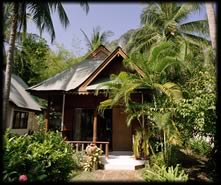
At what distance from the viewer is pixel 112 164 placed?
962 centimetres

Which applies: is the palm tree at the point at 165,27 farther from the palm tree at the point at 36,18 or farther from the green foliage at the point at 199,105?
the green foliage at the point at 199,105

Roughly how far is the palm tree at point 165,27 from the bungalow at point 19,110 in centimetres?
999

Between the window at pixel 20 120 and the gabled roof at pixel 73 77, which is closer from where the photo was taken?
the gabled roof at pixel 73 77

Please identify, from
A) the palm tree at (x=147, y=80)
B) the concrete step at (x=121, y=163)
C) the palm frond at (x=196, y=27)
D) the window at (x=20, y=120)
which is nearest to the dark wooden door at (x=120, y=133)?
the concrete step at (x=121, y=163)

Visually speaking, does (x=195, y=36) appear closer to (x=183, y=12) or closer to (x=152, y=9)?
(x=183, y=12)

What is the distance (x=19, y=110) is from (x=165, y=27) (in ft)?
43.4

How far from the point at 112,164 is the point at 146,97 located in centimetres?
343

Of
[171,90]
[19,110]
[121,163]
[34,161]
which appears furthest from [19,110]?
[171,90]

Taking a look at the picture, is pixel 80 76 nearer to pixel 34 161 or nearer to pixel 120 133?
pixel 120 133

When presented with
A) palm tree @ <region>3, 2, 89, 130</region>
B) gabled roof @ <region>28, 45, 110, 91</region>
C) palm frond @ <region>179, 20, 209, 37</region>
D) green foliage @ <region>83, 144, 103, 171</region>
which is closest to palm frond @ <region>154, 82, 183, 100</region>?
green foliage @ <region>83, 144, 103, 171</region>

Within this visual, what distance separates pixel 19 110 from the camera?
63.9 ft

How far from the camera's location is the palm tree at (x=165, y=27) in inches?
711

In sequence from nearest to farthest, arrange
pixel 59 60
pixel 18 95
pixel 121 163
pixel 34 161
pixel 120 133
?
1. pixel 34 161
2. pixel 121 163
3. pixel 120 133
4. pixel 18 95
5. pixel 59 60

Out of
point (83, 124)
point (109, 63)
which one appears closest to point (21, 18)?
point (109, 63)
